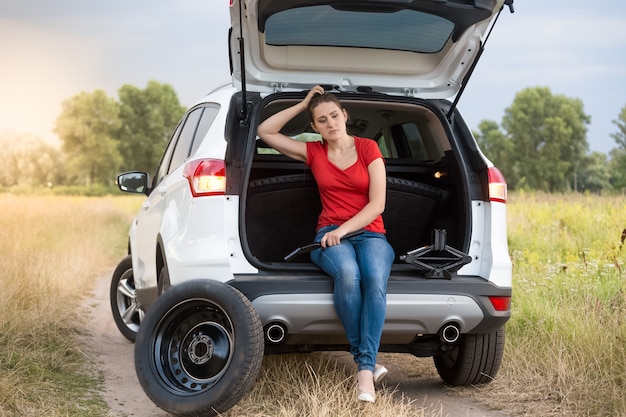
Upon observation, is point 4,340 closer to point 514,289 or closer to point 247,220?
point 247,220

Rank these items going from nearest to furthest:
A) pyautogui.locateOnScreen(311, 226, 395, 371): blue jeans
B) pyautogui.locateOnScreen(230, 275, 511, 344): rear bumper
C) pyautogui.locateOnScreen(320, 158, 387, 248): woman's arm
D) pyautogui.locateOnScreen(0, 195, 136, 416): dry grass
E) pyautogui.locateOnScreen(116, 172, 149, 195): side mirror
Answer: pyautogui.locateOnScreen(230, 275, 511, 344): rear bumper, pyautogui.locateOnScreen(311, 226, 395, 371): blue jeans, pyautogui.locateOnScreen(320, 158, 387, 248): woman's arm, pyautogui.locateOnScreen(0, 195, 136, 416): dry grass, pyautogui.locateOnScreen(116, 172, 149, 195): side mirror

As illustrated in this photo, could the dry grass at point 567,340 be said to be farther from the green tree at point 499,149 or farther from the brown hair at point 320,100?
the green tree at point 499,149

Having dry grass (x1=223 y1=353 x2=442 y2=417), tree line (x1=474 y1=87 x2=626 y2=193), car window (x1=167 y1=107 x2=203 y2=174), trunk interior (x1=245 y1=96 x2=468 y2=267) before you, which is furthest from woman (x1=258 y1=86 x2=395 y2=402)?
tree line (x1=474 y1=87 x2=626 y2=193)

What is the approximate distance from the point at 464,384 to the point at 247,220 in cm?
162

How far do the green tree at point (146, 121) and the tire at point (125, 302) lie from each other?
55154 millimetres

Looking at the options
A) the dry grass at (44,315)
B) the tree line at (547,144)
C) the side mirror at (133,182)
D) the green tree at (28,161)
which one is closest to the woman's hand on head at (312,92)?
the side mirror at (133,182)

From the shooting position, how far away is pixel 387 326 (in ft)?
15.3

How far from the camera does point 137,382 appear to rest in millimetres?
5824

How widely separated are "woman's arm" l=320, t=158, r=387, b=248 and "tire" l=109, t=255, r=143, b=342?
2.93 meters

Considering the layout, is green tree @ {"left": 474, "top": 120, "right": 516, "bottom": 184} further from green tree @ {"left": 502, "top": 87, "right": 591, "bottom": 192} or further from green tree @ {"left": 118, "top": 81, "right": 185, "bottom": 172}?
green tree @ {"left": 118, "top": 81, "right": 185, "bottom": 172}

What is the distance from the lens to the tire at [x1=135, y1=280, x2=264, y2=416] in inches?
169

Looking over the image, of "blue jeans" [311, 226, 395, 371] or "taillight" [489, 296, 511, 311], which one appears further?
"taillight" [489, 296, 511, 311]

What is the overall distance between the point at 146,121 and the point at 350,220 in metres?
61.6

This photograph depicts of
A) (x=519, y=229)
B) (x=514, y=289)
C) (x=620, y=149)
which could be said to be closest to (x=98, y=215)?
(x=519, y=229)
